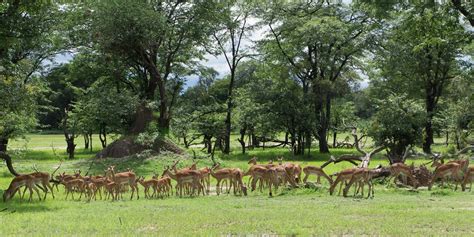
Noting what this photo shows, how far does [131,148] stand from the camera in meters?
33.8

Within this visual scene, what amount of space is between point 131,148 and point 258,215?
Answer: 21.8 meters

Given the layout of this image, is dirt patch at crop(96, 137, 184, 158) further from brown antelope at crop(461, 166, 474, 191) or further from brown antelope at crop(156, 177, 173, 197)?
brown antelope at crop(461, 166, 474, 191)

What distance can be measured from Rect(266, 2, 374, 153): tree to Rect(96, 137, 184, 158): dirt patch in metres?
13.2

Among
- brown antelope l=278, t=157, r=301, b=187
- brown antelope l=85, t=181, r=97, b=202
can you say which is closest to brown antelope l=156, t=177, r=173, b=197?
brown antelope l=85, t=181, r=97, b=202

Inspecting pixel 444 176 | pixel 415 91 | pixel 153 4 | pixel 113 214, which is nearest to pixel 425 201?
pixel 444 176

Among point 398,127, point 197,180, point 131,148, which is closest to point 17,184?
point 197,180

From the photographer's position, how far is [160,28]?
33062 millimetres

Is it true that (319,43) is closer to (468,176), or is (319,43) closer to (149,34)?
(149,34)

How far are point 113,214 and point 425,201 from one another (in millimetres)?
9057

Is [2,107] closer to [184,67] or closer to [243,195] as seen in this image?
[243,195]

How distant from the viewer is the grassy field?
11.2 metres

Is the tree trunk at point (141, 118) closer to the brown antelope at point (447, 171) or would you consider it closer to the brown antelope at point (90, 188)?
the brown antelope at point (90, 188)

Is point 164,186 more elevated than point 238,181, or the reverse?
point 238,181

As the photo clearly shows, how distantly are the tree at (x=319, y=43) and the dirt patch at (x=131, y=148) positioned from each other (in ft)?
43.4
